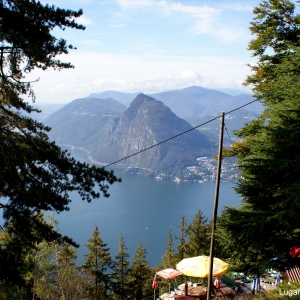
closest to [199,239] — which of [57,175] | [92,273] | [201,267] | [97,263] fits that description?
[97,263]

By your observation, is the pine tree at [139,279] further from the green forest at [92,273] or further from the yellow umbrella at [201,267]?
the yellow umbrella at [201,267]

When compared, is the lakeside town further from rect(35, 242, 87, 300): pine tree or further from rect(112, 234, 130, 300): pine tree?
rect(35, 242, 87, 300): pine tree

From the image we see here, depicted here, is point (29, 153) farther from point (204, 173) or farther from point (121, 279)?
point (204, 173)

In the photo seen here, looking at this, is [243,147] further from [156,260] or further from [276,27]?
[156,260]

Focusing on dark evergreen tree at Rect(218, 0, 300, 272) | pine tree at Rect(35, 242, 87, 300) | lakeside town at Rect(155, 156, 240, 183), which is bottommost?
pine tree at Rect(35, 242, 87, 300)

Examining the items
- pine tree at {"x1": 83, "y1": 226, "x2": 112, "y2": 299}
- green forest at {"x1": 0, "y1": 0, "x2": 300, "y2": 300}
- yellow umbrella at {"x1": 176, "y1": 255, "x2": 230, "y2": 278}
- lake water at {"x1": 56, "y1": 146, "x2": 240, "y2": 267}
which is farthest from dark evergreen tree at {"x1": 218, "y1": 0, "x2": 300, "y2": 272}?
lake water at {"x1": 56, "y1": 146, "x2": 240, "y2": 267}

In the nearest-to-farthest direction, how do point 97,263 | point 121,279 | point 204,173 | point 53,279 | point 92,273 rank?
point 53,279, point 92,273, point 97,263, point 121,279, point 204,173
